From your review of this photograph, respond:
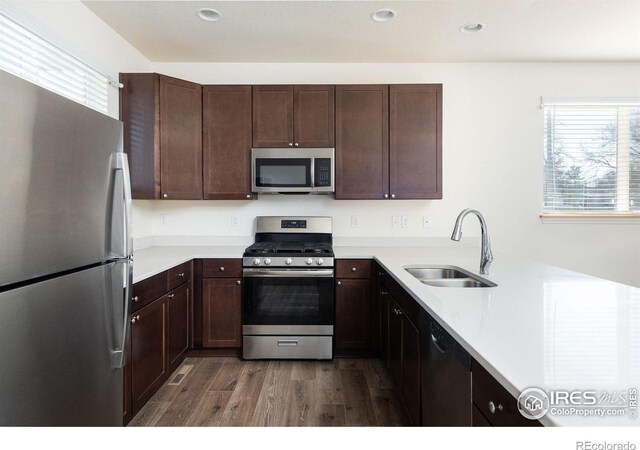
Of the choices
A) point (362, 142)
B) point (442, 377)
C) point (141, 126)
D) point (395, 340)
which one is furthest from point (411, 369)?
point (141, 126)

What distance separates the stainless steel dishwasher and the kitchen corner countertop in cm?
8

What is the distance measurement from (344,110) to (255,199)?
113 centimetres

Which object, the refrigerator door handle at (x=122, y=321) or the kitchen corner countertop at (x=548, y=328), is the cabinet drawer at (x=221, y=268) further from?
the refrigerator door handle at (x=122, y=321)

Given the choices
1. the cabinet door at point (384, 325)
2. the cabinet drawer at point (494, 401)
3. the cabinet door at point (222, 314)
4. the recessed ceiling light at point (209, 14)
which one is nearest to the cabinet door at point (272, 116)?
the recessed ceiling light at point (209, 14)

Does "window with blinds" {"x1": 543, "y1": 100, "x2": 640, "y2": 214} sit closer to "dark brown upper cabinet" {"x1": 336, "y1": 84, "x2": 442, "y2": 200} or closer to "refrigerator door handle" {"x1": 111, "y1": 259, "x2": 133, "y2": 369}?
"dark brown upper cabinet" {"x1": 336, "y1": 84, "x2": 442, "y2": 200}

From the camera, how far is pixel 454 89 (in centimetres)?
323

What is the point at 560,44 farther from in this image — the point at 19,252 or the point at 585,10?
the point at 19,252

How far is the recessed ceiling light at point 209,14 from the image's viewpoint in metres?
2.36

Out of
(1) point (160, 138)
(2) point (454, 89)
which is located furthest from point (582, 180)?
(1) point (160, 138)

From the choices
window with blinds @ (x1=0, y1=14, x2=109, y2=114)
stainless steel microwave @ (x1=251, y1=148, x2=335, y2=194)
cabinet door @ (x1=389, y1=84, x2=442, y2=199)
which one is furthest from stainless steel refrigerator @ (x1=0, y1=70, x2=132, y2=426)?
cabinet door @ (x1=389, y1=84, x2=442, y2=199)

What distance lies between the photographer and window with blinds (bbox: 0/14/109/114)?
174 cm

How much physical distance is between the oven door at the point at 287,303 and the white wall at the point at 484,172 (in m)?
0.70

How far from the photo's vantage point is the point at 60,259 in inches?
44.4

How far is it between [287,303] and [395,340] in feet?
3.15
